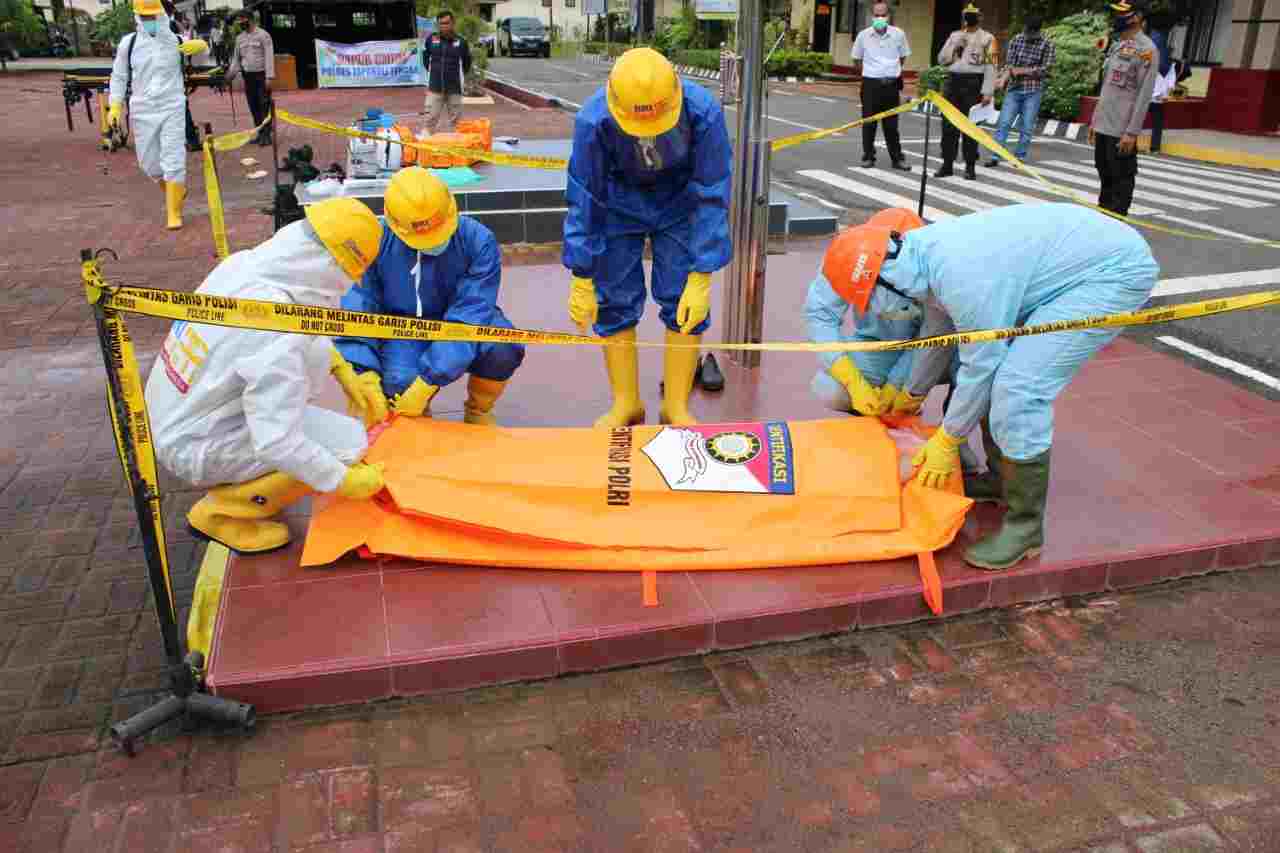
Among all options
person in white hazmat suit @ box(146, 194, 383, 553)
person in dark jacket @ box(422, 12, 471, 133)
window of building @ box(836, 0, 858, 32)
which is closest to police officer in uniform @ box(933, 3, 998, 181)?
person in dark jacket @ box(422, 12, 471, 133)

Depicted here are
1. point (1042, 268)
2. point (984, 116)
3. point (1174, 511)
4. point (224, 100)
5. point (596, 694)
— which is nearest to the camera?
point (596, 694)

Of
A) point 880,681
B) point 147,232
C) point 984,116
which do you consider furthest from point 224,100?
point 880,681

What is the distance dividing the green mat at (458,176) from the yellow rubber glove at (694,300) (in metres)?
5.38

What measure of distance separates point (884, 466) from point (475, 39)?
27781 millimetres

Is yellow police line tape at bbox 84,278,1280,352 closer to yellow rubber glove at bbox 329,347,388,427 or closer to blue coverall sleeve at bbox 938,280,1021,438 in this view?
blue coverall sleeve at bbox 938,280,1021,438

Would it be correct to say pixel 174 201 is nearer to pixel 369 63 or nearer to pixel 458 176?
pixel 458 176

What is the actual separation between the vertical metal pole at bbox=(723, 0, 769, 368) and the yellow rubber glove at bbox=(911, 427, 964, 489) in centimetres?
175

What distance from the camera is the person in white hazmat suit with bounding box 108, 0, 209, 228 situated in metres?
8.30

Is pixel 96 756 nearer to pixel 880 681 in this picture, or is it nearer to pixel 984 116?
Answer: pixel 880 681


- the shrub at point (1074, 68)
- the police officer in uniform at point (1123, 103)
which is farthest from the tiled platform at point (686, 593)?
the shrub at point (1074, 68)

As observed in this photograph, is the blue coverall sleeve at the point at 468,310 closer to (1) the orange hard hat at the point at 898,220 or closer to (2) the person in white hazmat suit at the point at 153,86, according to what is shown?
(1) the orange hard hat at the point at 898,220

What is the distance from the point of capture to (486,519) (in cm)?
323

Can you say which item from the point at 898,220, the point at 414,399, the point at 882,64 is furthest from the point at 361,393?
the point at 882,64

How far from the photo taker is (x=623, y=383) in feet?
14.2
